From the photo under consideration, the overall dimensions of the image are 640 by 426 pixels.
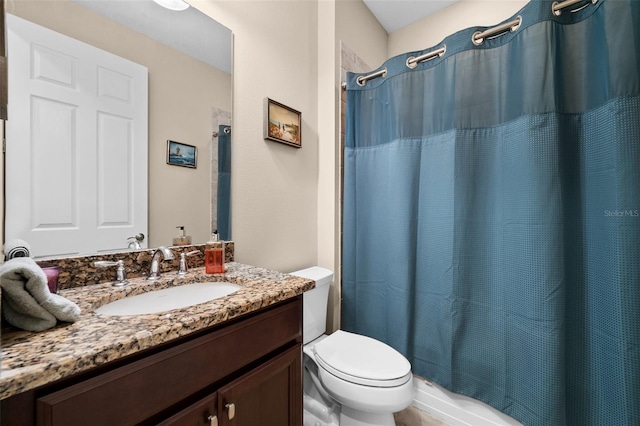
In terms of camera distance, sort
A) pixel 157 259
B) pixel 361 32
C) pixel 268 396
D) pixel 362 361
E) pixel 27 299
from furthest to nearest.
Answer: pixel 361 32
pixel 362 361
pixel 157 259
pixel 268 396
pixel 27 299

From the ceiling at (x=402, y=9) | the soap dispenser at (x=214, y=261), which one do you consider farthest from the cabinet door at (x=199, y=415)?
the ceiling at (x=402, y=9)

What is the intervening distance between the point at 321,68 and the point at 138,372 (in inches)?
72.7

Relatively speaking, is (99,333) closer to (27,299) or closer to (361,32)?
(27,299)

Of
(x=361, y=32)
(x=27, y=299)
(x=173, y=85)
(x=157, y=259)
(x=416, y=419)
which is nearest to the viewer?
(x=27, y=299)

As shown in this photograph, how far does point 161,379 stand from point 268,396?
1.24ft

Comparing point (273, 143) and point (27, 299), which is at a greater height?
point (273, 143)

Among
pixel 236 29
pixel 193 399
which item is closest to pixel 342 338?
pixel 193 399

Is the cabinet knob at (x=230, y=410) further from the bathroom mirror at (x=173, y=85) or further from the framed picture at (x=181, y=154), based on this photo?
the framed picture at (x=181, y=154)

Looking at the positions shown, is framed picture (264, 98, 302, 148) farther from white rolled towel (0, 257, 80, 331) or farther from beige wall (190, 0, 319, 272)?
white rolled towel (0, 257, 80, 331)

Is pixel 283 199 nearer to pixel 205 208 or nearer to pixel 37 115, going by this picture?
pixel 205 208

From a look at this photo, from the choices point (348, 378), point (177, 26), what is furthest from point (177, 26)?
point (348, 378)

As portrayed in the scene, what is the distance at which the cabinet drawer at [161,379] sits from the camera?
0.50m

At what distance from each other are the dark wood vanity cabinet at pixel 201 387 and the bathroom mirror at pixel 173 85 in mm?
546

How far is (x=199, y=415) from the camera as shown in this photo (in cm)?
68
